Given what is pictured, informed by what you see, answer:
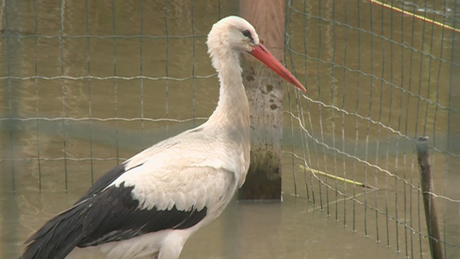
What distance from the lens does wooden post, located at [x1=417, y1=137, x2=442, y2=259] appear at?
14.1ft

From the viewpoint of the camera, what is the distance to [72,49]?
8.32 m

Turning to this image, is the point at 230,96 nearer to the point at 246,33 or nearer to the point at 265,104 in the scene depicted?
the point at 246,33

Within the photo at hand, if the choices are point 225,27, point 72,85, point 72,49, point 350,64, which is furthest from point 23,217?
point 350,64

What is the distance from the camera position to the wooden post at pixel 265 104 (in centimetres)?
535

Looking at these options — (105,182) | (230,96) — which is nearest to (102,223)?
(105,182)

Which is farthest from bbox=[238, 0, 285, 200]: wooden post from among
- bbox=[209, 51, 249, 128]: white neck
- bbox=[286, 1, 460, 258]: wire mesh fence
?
bbox=[209, 51, 249, 128]: white neck

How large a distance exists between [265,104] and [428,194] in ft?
4.57

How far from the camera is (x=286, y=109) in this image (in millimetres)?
7039

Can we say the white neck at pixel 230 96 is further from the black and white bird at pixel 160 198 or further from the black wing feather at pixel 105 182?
the black wing feather at pixel 105 182

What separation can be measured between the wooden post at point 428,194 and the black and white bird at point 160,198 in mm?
885

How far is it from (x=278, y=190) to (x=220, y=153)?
131 cm

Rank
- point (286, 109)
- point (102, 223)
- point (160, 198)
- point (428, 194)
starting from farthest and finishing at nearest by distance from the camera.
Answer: point (286, 109) → point (428, 194) → point (160, 198) → point (102, 223)

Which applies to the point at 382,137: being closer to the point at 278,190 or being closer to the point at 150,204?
→ the point at 278,190

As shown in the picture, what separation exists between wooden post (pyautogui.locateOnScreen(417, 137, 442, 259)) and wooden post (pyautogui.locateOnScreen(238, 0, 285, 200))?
1.33 metres
